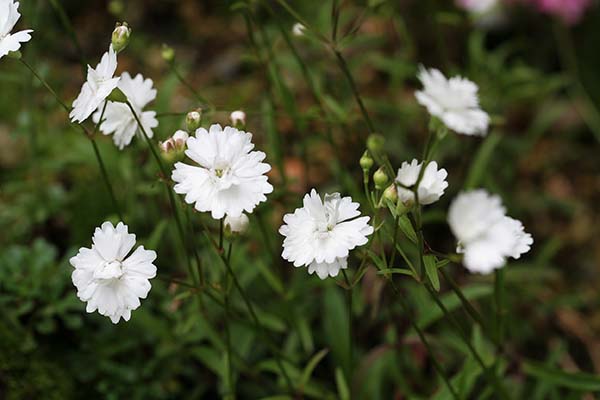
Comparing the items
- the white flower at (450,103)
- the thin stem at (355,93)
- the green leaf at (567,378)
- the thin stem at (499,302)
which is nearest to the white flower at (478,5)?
the thin stem at (355,93)

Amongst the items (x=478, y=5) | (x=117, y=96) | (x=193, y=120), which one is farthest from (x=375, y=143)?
(x=478, y=5)

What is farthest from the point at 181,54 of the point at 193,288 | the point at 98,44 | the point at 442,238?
the point at 193,288

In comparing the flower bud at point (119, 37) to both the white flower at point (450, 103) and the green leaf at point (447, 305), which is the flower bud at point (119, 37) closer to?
the white flower at point (450, 103)

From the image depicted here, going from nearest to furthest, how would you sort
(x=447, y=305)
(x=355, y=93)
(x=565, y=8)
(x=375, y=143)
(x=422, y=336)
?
1. (x=375, y=143)
2. (x=422, y=336)
3. (x=355, y=93)
4. (x=447, y=305)
5. (x=565, y=8)

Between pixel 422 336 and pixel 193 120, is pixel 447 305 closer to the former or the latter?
pixel 422 336

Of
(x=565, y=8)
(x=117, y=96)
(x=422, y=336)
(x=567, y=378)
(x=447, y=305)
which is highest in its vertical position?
(x=565, y=8)

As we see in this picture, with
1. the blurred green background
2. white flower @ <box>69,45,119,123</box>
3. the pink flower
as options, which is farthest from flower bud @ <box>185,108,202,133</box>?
the pink flower
